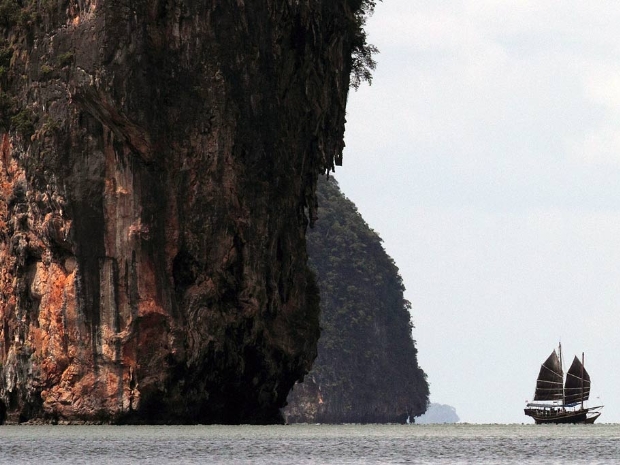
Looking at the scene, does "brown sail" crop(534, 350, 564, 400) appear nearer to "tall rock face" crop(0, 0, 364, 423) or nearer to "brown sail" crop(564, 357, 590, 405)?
"brown sail" crop(564, 357, 590, 405)

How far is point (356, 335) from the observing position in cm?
12938

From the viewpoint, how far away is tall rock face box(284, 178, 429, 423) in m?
124

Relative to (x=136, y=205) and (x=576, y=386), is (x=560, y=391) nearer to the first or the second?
(x=576, y=386)

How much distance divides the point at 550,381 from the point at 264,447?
Result: 46.8 meters

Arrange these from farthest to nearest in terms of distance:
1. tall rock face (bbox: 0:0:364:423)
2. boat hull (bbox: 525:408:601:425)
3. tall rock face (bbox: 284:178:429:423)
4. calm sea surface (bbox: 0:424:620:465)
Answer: tall rock face (bbox: 284:178:429:423)
boat hull (bbox: 525:408:601:425)
tall rock face (bbox: 0:0:364:423)
calm sea surface (bbox: 0:424:620:465)

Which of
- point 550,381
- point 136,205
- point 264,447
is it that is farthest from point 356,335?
point 264,447

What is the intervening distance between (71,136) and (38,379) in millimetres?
8236

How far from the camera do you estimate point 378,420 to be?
409 feet

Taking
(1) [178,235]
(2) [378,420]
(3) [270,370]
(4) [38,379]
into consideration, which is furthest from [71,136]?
(2) [378,420]

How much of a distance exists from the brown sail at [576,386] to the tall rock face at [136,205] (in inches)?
1258

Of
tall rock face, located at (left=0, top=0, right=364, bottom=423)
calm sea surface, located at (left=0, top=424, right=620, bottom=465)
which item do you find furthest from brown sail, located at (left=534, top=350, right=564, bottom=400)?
calm sea surface, located at (left=0, top=424, right=620, bottom=465)

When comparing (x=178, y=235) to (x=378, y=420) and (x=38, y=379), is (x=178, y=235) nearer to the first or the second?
(x=38, y=379)

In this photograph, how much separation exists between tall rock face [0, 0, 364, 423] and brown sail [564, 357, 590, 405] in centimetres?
3195

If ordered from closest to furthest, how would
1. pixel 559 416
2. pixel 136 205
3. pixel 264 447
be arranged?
pixel 264 447, pixel 136 205, pixel 559 416
